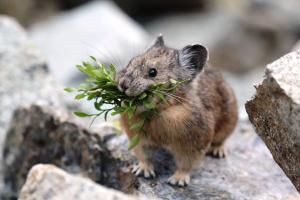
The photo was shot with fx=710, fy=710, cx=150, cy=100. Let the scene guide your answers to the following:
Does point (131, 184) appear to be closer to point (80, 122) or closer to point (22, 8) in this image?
point (80, 122)

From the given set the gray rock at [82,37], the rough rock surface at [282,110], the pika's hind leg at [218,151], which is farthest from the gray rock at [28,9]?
the rough rock surface at [282,110]

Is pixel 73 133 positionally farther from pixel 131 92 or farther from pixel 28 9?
pixel 28 9

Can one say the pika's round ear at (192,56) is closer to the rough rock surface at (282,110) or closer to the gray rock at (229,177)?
the gray rock at (229,177)

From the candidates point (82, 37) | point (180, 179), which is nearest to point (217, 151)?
point (180, 179)

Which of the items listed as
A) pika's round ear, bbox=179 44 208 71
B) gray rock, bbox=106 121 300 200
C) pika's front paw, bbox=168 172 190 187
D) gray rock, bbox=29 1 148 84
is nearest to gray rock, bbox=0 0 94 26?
gray rock, bbox=29 1 148 84

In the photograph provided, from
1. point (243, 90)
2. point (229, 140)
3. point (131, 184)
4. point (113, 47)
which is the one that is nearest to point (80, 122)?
point (131, 184)

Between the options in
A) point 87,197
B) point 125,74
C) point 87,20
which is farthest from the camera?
point 87,20
